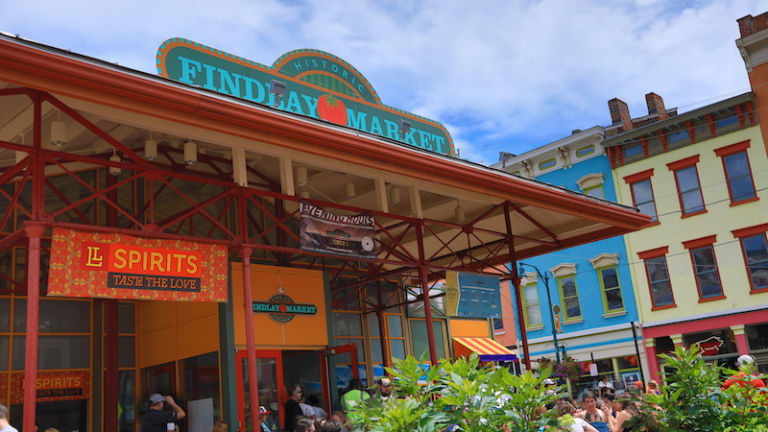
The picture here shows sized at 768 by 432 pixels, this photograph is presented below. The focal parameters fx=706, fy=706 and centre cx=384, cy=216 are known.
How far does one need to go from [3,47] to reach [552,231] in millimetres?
15707


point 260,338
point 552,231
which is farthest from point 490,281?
point 260,338

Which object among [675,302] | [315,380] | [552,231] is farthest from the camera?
[675,302]

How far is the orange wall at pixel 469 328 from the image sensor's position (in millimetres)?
24547

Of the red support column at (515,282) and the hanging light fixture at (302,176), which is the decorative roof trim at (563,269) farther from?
the hanging light fixture at (302,176)

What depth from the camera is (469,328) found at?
2520 centimetres

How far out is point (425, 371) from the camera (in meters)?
5.64

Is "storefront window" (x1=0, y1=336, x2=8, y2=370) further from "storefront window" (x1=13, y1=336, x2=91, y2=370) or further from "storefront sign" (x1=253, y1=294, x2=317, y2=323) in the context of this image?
"storefront sign" (x1=253, y1=294, x2=317, y2=323)

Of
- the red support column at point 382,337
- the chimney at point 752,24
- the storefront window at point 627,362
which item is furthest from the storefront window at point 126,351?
the chimney at point 752,24

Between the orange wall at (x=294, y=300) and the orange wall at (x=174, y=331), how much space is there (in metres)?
0.56

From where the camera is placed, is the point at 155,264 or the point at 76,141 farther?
the point at 76,141

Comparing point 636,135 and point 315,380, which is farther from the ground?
point 636,135

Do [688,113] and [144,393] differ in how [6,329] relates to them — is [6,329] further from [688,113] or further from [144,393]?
[688,113]

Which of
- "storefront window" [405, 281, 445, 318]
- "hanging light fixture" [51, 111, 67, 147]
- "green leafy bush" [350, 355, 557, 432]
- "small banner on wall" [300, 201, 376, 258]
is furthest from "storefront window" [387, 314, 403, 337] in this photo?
"green leafy bush" [350, 355, 557, 432]

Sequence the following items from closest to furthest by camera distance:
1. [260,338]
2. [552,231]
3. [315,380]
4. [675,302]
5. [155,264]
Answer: [155,264] → [260,338] → [315,380] → [552,231] → [675,302]
